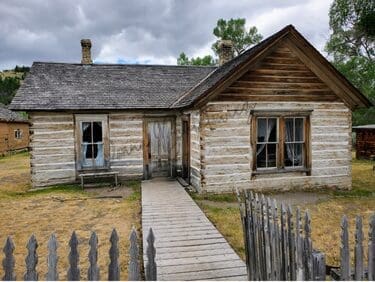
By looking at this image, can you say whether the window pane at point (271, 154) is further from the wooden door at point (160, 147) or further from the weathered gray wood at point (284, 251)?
the weathered gray wood at point (284, 251)

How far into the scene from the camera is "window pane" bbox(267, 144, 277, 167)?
11398mm

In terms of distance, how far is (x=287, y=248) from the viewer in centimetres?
326

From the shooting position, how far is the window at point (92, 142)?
43.0 ft

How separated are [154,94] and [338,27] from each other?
25165mm

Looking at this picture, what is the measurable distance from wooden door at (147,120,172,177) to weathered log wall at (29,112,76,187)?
11.1 feet

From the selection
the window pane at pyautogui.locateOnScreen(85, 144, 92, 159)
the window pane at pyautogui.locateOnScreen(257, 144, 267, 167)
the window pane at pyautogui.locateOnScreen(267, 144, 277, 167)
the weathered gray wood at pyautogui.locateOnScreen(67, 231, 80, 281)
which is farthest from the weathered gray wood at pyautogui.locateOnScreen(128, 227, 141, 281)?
the window pane at pyautogui.locateOnScreen(85, 144, 92, 159)

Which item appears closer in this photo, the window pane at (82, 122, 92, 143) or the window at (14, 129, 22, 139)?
the window pane at (82, 122, 92, 143)

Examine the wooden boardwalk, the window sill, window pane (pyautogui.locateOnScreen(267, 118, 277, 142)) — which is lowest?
the wooden boardwalk

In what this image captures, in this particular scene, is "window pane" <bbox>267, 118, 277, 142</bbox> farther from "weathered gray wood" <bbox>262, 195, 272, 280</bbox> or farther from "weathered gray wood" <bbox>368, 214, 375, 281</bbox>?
"weathered gray wood" <bbox>368, 214, 375, 281</bbox>

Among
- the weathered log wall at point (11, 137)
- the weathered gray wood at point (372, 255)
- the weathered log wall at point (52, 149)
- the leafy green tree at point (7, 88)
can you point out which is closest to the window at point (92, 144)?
the weathered log wall at point (52, 149)

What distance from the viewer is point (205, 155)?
10.8 metres

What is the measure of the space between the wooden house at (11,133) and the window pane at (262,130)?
26.4m

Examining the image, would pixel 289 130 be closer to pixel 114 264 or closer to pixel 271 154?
pixel 271 154

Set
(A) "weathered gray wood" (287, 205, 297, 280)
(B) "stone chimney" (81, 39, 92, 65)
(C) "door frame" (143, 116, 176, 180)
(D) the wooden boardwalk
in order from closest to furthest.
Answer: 1. (A) "weathered gray wood" (287, 205, 297, 280)
2. (D) the wooden boardwalk
3. (C) "door frame" (143, 116, 176, 180)
4. (B) "stone chimney" (81, 39, 92, 65)
